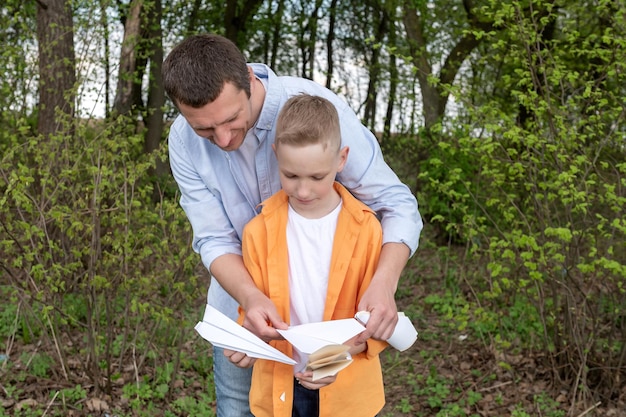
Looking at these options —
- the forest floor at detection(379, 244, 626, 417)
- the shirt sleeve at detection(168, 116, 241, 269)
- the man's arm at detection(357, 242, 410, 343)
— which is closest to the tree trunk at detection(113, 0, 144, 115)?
the forest floor at detection(379, 244, 626, 417)

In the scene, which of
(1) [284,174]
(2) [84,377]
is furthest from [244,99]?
(2) [84,377]

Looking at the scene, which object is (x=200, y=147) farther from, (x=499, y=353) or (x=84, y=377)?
(x=499, y=353)

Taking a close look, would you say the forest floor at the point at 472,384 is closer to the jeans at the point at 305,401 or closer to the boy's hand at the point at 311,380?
the jeans at the point at 305,401

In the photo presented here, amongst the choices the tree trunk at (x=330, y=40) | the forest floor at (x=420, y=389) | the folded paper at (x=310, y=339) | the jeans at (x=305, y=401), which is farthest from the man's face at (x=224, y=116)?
the tree trunk at (x=330, y=40)

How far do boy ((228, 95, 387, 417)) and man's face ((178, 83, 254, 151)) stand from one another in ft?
0.37

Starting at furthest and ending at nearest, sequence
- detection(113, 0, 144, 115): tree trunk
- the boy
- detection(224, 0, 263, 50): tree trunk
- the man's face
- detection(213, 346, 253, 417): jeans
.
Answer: detection(224, 0, 263, 50): tree trunk < detection(113, 0, 144, 115): tree trunk < detection(213, 346, 253, 417): jeans < the boy < the man's face

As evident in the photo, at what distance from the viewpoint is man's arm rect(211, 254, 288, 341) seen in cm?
205

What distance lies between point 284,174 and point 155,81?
8906 mm

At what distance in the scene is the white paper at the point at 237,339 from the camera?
2.02 m

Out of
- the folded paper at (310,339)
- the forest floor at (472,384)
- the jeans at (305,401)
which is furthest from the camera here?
the forest floor at (472,384)

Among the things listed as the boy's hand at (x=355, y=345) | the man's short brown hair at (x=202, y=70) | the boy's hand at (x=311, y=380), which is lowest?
the boy's hand at (x=311, y=380)

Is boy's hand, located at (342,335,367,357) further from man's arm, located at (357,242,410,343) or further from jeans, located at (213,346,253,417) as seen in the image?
jeans, located at (213,346,253,417)

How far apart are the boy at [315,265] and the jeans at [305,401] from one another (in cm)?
1

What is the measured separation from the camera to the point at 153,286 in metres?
4.62
